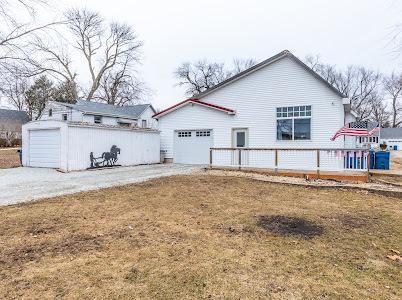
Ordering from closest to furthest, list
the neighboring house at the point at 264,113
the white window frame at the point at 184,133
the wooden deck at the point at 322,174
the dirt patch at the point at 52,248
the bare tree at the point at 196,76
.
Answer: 1. the dirt patch at the point at 52,248
2. the wooden deck at the point at 322,174
3. the neighboring house at the point at 264,113
4. the white window frame at the point at 184,133
5. the bare tree at the point at 196,76

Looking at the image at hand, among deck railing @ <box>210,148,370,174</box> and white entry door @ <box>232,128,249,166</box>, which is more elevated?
white entry door @ <box>232,128,249,166</box>

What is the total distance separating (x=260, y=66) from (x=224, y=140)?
4.36 metres

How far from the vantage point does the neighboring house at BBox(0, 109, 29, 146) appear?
131ft

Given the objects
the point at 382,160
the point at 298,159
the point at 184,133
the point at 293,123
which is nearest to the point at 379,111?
the point at 382,160

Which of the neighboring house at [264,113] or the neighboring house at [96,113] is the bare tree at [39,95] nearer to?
the neighboring house at [96,113]

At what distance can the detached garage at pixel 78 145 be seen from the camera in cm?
1298

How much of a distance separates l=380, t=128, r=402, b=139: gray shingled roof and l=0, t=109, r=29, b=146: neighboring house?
6770 cm

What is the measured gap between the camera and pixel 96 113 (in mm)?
27219

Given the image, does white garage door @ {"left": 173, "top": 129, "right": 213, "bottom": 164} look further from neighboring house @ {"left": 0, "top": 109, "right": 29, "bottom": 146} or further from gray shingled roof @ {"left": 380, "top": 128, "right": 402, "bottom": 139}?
gray shingled roof @ {"left": 380, "top": 128, "right": 402, "bottom": 139}

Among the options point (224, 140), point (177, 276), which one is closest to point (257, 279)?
point (177, 276)

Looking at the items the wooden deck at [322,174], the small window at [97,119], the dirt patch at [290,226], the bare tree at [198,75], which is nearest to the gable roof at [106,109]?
the small window at [97,119]

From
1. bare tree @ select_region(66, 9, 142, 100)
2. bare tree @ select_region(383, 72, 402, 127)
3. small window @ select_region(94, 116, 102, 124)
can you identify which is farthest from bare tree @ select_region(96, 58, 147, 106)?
bare tree @ select_region(383, 72, 402, 127)

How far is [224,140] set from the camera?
617 inches

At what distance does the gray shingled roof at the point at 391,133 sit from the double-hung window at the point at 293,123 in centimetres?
5573
